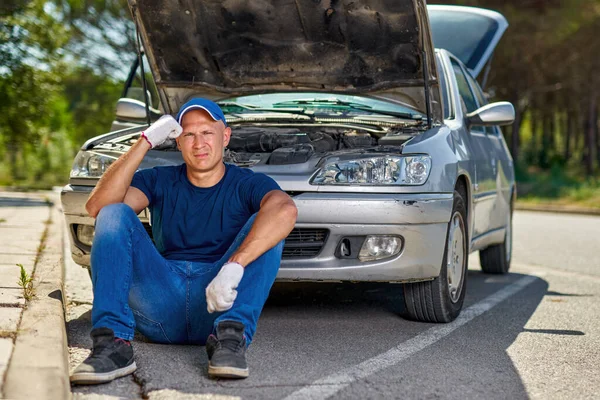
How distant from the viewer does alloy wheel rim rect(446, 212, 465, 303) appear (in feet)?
19.0

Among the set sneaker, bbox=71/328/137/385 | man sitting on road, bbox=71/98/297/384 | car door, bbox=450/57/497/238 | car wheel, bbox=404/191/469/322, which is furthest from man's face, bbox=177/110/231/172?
car door, bbox=450/57/497/238

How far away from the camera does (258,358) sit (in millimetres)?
4535

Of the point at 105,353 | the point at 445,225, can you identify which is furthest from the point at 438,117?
the point at 105,353

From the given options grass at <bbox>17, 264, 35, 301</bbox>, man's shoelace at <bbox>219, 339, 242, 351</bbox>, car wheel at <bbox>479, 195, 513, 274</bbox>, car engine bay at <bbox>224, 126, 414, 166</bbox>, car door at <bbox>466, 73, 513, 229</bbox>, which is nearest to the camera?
man's shoelace at <bbox>219, 339, 242, 351</bbox>

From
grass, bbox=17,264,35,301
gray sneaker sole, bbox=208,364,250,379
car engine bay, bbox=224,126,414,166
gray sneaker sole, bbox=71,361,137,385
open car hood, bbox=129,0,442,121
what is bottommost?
gray sneaker sole, bbox=208,364,250,379

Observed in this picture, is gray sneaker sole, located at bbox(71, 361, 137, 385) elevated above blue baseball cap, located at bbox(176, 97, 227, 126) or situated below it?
below

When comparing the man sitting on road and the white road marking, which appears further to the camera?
the man sitting on road

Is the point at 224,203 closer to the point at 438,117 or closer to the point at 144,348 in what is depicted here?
the point at 144,348

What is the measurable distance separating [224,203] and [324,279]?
105cm

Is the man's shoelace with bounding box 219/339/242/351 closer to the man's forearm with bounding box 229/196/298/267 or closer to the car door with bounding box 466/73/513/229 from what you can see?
the man's forearm with bounding box 229/196/298/267

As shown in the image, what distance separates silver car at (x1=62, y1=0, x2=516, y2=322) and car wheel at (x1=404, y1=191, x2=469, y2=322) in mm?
11

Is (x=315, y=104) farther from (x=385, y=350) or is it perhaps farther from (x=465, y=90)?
(x=385, y=350)

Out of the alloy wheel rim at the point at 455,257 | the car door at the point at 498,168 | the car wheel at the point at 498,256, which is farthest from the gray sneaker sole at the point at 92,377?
the car wheel at the point at 498,256

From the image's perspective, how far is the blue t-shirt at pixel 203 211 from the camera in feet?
14.8
